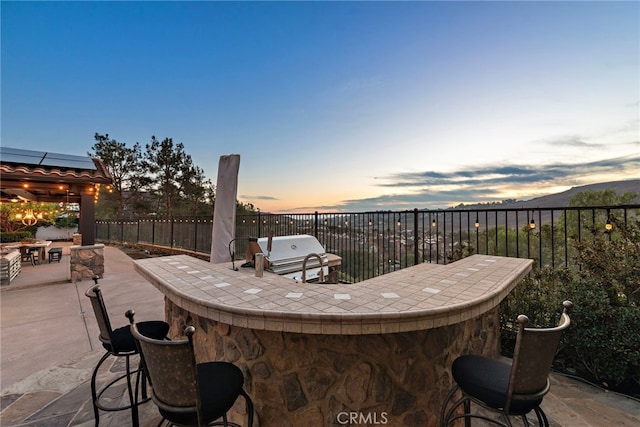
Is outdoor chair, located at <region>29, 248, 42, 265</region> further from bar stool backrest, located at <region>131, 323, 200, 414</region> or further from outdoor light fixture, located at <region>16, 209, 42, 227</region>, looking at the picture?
bar stool backrest, located at <region>131, 323, 200, 414</region>

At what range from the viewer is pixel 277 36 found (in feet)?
18.7

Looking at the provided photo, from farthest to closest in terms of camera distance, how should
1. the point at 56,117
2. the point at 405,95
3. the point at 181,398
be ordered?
the point at 56,117, the point at 405,95, the point at 181,398

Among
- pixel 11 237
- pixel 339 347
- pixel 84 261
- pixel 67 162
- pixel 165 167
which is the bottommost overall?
pixel 84 261

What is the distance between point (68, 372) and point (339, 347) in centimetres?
303

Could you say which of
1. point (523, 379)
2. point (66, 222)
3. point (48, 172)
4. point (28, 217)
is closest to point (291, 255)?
point (523, 379)

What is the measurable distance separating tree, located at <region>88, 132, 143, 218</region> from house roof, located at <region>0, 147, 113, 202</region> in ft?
29.8

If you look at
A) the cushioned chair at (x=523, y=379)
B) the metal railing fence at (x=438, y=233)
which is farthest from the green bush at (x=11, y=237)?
the cushioned chair at (x=523, y=379)

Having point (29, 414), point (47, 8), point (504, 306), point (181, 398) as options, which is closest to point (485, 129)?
point (504, 306)

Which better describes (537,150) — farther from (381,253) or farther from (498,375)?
(498,375)

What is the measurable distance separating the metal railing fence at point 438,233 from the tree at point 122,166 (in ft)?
41.4

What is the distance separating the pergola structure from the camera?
16.5ft

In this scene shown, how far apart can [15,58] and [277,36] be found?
729cm

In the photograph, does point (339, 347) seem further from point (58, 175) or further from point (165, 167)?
point (165, 167)

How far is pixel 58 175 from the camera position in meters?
5.35
